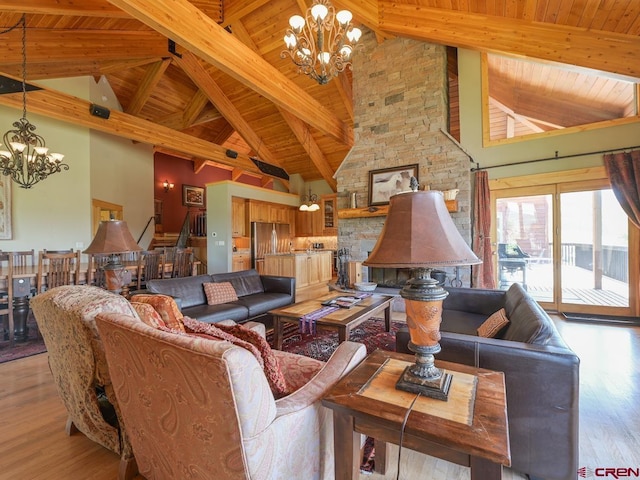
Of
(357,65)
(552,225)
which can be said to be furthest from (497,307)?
(357,65)

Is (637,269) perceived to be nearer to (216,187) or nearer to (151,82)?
(216,187)

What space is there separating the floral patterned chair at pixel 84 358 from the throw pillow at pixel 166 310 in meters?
0.26

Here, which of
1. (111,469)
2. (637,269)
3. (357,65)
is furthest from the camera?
(357,65)

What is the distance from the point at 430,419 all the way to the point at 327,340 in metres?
2.50

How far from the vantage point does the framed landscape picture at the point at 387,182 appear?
17.5 ft

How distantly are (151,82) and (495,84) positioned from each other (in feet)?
22.3

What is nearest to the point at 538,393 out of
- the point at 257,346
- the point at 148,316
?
the point at 257,346

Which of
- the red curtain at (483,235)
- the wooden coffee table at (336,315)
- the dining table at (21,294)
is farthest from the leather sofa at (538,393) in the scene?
the dining table at (21,294)

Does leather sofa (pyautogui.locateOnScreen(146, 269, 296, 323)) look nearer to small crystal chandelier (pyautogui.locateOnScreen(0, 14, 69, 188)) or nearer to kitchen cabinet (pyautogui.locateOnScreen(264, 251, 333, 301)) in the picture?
kitchen cabinet (pyautogui.locateOnScreen(264, 251, 333, 301))

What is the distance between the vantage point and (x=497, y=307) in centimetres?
292

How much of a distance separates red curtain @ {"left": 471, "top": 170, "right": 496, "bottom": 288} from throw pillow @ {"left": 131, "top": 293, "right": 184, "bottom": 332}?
4.54 m

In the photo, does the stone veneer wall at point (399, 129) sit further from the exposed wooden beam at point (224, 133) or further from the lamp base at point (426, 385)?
the exposed wooden beam at point (224, 133)

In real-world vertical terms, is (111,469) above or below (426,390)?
below

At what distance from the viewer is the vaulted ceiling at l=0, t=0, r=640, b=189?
3375mm
